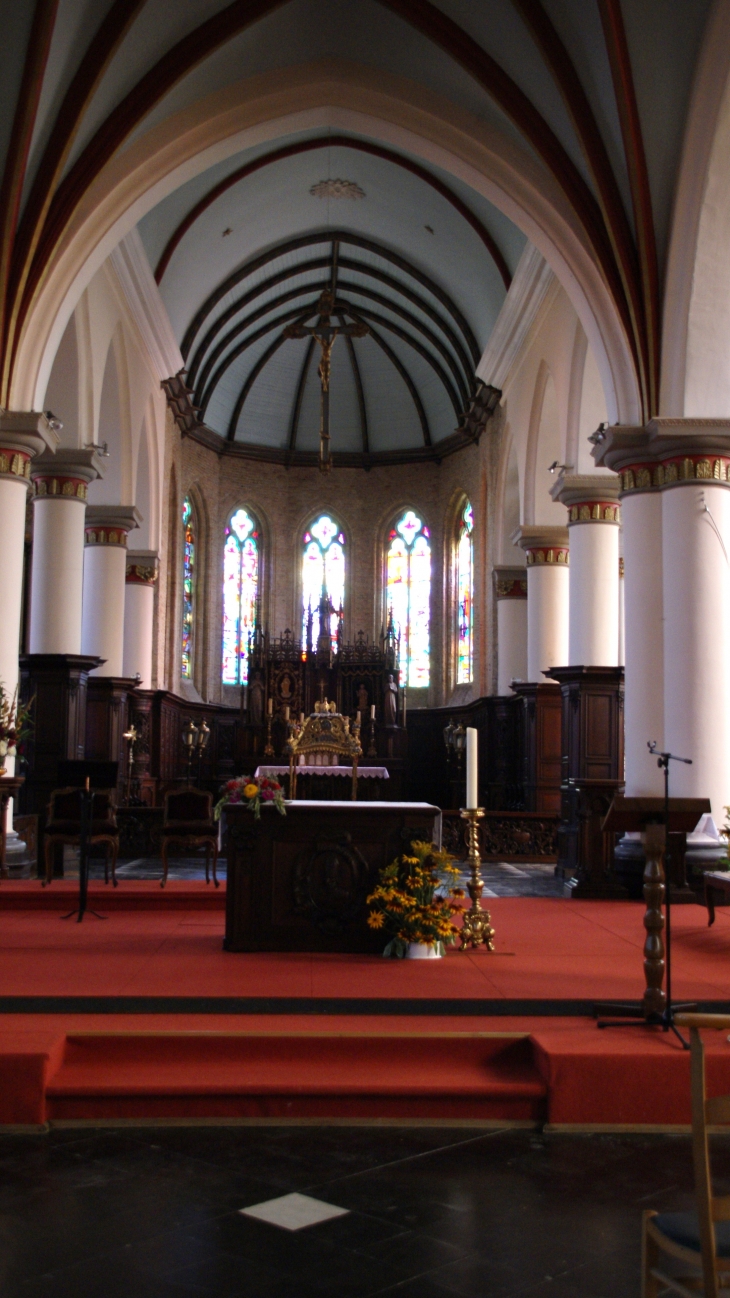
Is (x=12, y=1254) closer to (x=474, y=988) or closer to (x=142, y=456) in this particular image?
(x=474, y=988)

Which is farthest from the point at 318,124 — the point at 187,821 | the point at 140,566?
the point at 187,821

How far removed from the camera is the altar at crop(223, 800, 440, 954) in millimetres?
8016

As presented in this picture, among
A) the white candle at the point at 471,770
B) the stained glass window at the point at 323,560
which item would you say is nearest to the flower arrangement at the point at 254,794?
the white candle at the point at 471,770

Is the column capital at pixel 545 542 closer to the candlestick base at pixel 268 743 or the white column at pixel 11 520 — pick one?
the candlestick base at pixel 268 743

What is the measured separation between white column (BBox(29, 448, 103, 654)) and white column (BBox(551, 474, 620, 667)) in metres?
6.60

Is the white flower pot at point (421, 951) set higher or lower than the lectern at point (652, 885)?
lower

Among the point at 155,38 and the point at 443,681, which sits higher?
the point at 155,38

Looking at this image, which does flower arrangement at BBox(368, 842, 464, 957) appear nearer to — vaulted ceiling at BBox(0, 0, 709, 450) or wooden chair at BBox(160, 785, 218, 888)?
wooden chair at BBox(160, 785, 218, 888)

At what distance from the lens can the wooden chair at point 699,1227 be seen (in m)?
2.73

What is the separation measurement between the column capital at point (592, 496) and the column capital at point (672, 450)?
3229mm

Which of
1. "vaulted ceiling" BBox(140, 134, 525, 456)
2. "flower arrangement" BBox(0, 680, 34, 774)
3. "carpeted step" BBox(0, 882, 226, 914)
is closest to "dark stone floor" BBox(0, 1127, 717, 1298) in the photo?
"carpeted step" BBox(0, 882, 226, 914)

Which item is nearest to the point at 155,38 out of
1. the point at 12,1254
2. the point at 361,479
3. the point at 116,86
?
the point at 116,86

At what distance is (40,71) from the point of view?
1105cm

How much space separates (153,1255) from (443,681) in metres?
23.6
